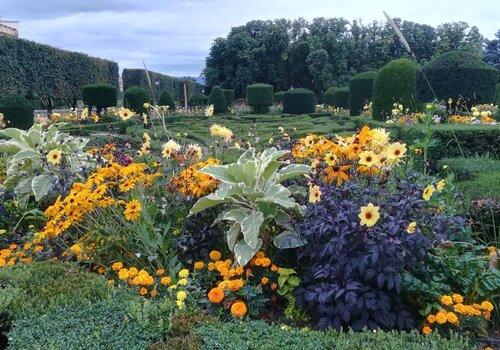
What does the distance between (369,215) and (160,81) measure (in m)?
30.1

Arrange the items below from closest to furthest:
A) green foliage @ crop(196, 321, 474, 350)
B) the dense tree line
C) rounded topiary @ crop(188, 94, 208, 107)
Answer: green foliage @ crop(196, 321, 474, 350) → rounded topiary @ crop(188, 94, 208, 107) → the dense tree line

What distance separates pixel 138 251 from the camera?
316 centimetres

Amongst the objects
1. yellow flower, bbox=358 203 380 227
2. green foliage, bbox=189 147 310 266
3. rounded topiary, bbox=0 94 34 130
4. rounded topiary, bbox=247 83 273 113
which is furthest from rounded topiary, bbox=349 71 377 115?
yellow flower, bbox=358 203 380 227

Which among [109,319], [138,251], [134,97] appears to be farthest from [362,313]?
[134,97]

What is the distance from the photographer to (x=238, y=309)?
251cm

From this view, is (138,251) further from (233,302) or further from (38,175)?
(38,175)

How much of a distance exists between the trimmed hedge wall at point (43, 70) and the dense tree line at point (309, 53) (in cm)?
1719

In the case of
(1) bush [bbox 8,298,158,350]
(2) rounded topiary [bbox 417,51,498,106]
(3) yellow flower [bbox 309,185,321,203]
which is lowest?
(1) bush [bbox 8,298,158,350]

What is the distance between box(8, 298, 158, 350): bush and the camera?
2178 millimetres

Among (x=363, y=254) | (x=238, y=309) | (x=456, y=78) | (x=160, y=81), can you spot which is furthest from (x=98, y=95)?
(x=363, y=254)

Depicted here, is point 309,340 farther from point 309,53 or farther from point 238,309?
point 309,53

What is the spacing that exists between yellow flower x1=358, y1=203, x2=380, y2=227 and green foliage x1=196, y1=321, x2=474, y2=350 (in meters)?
0.47

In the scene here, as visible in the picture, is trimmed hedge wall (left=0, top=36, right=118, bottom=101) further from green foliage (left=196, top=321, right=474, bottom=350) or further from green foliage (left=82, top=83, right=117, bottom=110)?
green foliage (left=196, top=321, right=474, bottom=350)

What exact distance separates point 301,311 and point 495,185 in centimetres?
247
